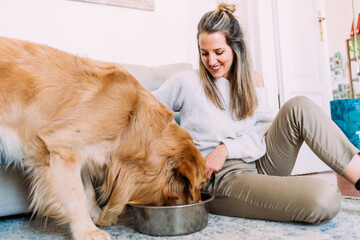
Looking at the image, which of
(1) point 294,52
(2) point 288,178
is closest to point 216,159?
(2) point 288,178

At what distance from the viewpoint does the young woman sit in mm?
1337

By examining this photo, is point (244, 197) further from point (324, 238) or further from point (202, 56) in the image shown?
point (202, 56)

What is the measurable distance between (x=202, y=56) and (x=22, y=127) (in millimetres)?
944

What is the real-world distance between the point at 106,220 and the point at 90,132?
0.47 metres

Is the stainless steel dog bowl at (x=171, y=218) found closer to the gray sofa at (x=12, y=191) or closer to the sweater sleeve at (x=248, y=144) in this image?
the sweater sleeve at (x=248, y=144)

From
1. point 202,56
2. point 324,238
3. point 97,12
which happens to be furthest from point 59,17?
point 324,238

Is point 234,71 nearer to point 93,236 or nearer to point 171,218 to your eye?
point 171,218

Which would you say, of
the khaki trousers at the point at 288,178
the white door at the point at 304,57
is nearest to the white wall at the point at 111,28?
the white door at the point at 304,57

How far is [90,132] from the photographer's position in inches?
47.6

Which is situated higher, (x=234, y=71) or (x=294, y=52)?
(x=294, y=52)

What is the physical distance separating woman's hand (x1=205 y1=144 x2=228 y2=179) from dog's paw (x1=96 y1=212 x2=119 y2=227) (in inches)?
18.8

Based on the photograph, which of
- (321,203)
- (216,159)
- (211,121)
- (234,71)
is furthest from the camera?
(234,71)

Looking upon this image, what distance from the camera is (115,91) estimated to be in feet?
4.28

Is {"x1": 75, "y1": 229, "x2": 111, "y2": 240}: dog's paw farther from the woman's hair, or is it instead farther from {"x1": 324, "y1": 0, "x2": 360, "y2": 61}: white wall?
{"x1": 324, "y1": 0, "x2": 360, "y2": 61}: white wall
